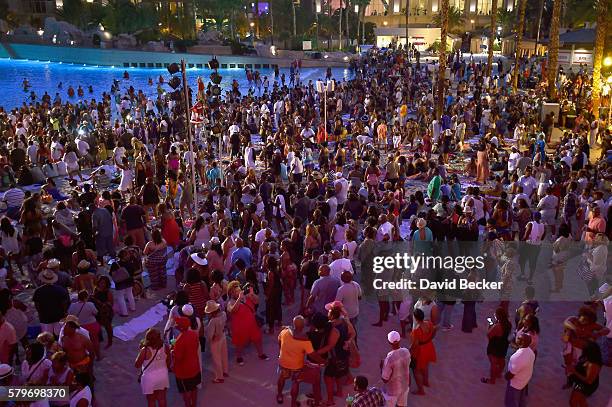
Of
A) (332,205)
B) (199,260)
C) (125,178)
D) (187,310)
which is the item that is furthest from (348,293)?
(125,178)

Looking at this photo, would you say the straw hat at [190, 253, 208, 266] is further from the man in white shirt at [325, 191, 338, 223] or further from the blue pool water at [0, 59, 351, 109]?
the blue pool water at [0, 59, 351, 109]

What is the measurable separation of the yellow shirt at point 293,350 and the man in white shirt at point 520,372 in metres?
2.12

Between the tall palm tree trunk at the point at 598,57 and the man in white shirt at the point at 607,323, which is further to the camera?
the tall palm tree trunk at the point at 598,57

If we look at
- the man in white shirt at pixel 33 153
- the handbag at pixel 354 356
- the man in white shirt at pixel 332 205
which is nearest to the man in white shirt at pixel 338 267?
the handbag at pixel 354 356

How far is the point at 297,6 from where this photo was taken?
7206 cm

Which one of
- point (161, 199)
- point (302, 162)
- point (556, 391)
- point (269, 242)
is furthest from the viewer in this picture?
point (302, 162)

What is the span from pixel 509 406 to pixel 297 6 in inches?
2839

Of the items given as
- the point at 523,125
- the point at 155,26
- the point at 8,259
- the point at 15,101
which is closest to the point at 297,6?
the point at 155,26

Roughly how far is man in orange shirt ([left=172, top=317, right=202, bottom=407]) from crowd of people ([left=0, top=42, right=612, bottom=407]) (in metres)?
0.02

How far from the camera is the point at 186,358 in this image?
19.0 feet

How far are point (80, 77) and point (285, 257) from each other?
149ft

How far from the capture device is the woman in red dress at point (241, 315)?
22.3ft

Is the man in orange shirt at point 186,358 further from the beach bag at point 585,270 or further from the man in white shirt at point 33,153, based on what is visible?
the man in white shirt at point 33,153

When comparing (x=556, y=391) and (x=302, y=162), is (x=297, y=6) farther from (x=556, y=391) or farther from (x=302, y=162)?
(x=556, y=391)
